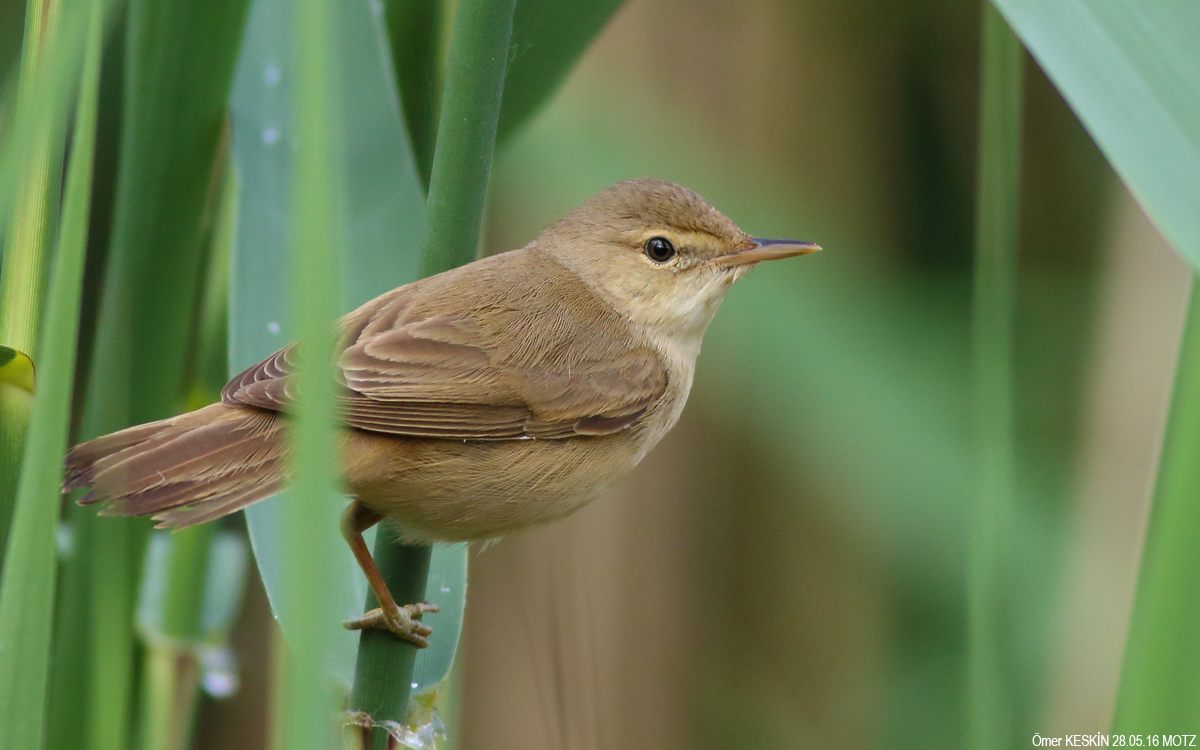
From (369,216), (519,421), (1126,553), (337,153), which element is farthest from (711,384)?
(337,153)

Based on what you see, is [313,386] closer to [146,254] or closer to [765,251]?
[146,254]

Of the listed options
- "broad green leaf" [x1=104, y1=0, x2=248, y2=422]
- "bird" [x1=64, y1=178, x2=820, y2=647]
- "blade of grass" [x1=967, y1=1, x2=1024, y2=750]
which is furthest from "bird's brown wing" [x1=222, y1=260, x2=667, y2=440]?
"blade of grass" [x1=967, y1=1, x2=1024, y2=750]

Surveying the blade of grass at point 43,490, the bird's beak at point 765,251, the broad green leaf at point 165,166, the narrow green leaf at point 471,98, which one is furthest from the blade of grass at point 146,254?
the bird's beak at point 765,251

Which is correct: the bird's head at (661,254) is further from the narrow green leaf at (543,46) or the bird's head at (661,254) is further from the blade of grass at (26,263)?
the blade of grass at (26,263)

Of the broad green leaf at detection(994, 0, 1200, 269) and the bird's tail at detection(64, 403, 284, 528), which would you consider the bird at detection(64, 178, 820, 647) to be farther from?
the broad green leaf at detection(994, 0, 1200, 269)

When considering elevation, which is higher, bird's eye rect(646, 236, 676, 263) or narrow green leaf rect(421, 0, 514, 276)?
bird's eye rect(646, 236, 676, 263)
